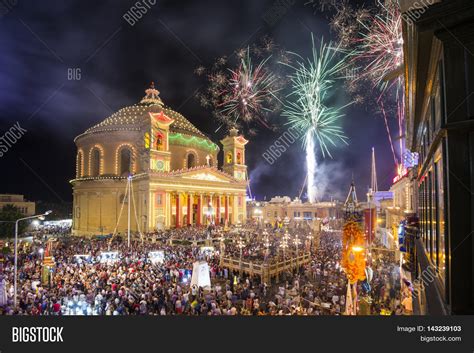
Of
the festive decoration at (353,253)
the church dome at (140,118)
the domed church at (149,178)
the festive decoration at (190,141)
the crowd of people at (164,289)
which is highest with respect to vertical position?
the church dome at (140,118)

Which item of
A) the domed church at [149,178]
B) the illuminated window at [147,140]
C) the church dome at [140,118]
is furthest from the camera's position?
the church dome at [140,118]

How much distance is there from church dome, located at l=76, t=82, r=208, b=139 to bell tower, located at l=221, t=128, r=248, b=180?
5.66 m

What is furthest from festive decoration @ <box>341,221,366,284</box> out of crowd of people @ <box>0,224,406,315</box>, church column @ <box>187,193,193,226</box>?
church column @ <box>187,193,193,226</box>

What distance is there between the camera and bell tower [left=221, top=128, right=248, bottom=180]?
5834 cm

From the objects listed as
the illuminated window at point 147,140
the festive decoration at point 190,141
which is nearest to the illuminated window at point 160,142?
the illuminated window at point 147,140

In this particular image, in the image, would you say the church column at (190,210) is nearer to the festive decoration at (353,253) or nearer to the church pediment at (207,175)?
the church pediment at (207,175)

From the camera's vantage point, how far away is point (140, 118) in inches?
2028

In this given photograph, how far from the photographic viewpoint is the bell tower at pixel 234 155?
58344mm

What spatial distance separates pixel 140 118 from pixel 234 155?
62.3 feet

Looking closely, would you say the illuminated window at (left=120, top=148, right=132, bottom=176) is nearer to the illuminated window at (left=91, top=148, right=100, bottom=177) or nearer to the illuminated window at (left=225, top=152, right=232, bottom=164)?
the illuminated window at (left=91, top=148, right=100, bottom=177)

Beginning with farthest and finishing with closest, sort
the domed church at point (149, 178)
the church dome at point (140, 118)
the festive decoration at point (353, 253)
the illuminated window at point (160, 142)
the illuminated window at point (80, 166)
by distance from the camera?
the illuminated window at point (80, 166), the church dome at point (140, 118), the illuminated window at point (160, 142), the domed church at point (149, 178), the festive decoration at point (353, 253)

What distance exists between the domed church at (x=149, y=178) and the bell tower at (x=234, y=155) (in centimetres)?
21

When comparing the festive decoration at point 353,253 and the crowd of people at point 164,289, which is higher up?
the festive decoration at point 353,253

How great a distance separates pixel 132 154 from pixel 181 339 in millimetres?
47328
